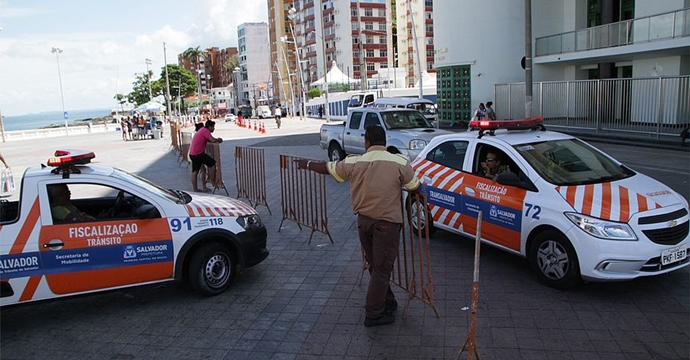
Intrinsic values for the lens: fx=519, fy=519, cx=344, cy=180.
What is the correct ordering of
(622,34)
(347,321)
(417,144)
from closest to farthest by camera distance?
(347,321) → (417,144) → (622,34)

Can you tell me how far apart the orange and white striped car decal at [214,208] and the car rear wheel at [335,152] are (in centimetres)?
892

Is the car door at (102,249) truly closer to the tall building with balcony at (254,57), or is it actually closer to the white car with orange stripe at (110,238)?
the white car with orange stripe at (110,238)

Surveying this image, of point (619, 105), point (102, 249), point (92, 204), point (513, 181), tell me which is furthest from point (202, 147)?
point (619, 105)

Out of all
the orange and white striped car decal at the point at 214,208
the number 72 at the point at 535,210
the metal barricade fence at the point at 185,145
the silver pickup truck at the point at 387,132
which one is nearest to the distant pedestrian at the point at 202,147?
the silver pickup truck at the point at 387,132

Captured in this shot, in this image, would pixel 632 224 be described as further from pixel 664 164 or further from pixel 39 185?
pixel 664 164

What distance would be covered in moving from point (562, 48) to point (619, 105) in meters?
7.23

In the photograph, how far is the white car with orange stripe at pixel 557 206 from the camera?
5.12 meters

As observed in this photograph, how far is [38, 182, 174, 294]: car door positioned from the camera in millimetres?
5027

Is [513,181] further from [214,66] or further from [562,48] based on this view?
[214,66]

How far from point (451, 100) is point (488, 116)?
1077 centimetres

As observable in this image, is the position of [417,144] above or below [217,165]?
above

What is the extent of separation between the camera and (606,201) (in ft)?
17.7

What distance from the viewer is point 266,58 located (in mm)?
129625

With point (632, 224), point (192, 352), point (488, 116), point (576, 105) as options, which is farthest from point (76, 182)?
point (576, 105)
